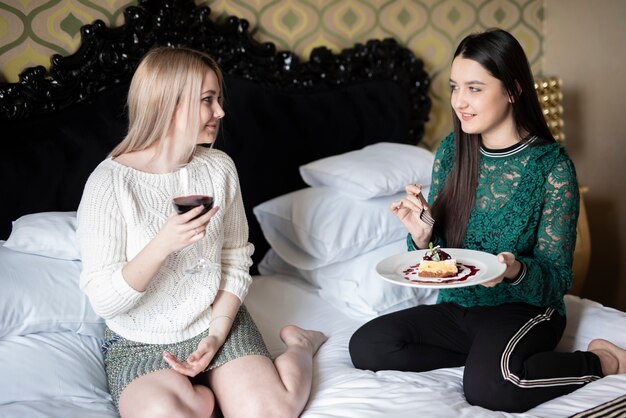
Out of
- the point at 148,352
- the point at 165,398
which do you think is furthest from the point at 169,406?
the point at 148,352

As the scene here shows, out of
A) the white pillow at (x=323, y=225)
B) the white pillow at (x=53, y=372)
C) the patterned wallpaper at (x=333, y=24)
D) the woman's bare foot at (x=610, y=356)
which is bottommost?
the white pillow at (x=53, y=372)

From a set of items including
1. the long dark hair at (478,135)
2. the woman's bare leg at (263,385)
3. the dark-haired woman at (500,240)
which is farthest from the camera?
the long dark hair at (478,135)

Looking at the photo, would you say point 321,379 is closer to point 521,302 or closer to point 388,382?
point 388,382

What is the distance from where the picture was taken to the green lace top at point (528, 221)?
6.16 ft

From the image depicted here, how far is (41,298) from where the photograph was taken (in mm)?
1910

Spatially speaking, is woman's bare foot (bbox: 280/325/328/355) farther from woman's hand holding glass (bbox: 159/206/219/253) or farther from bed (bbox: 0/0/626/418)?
woman's hand holding glass (bbox: 159/206/219/253)

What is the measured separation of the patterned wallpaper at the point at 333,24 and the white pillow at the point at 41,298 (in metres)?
0.78

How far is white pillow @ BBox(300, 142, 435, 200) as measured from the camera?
2529 mm

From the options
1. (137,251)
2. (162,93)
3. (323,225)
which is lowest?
(323,225)

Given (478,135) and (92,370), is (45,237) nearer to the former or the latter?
(92,370)

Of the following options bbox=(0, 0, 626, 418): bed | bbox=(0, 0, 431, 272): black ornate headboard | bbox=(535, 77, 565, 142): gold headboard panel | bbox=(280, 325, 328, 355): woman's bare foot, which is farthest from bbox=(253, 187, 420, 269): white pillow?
bbox=(535, 77, 565, 142): gold headboard panel

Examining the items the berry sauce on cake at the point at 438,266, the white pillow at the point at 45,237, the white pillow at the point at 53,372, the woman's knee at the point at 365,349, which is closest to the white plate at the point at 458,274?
the berry sauce on cake at the point at 438,266

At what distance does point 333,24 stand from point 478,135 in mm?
1236

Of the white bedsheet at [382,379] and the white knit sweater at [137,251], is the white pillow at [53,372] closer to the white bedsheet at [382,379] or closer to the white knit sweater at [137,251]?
the white knit sweater at [137,251]
